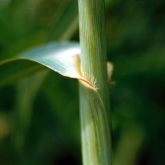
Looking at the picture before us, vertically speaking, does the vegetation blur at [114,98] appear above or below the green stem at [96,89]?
below

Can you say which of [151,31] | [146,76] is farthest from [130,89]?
[151,31]

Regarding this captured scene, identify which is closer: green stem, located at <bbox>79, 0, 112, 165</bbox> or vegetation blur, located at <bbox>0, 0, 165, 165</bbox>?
green stem, located at <bbox>79, 0, 112, 165</bbox>

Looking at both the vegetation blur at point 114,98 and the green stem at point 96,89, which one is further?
the vegetation blur at point 114,98

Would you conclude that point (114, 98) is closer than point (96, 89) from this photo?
No

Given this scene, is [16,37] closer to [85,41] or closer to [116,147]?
[116,147]
